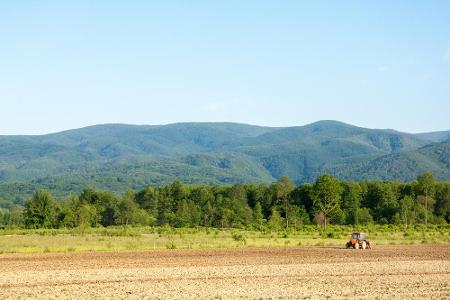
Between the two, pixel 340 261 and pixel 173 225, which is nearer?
pixel 340 261

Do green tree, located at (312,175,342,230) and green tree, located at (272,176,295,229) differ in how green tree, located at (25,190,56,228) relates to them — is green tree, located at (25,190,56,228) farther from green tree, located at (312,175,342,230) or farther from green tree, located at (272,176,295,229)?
green tree, located at (312,175,342,230)

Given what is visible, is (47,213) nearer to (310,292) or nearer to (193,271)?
(193,271)

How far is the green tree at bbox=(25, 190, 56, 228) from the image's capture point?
378ft

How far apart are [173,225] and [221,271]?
80.8 m

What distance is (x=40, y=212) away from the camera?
116 metres

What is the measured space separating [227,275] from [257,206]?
300 ft

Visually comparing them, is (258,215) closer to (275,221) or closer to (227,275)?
(275,221)

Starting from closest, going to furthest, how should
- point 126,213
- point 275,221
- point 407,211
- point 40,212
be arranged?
point 275,221
point 40,212
point 407,211
point 126,213

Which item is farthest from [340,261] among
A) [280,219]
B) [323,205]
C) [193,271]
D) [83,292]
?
[280,219]

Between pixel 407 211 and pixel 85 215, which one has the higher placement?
pixel 407 211

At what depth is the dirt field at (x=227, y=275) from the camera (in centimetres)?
2906

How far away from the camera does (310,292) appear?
29.4 metres

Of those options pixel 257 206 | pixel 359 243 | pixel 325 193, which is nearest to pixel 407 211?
pixel 325 193

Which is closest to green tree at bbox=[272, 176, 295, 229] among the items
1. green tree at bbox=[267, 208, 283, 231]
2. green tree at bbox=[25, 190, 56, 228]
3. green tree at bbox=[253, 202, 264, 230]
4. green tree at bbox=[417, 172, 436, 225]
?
green tree at bbox=[253, 202, 264, 230]
